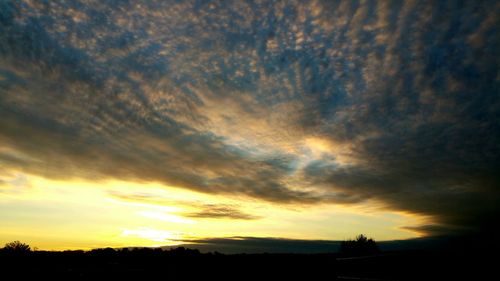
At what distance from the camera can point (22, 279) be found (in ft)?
57.2

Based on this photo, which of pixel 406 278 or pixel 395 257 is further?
pixel 395 257

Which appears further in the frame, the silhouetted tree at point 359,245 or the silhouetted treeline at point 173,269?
the silhouetted tree at point 359,245

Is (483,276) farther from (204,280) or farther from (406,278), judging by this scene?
(204,280)

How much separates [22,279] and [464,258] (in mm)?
21268

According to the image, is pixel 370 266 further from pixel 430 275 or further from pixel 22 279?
pixel 22 279

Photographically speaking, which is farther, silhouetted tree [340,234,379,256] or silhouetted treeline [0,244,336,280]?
silhouetted tree [340,234,379,256]

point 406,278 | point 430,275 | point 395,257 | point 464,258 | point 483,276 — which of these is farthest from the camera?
point 395,257

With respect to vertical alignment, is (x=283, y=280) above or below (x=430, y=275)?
below

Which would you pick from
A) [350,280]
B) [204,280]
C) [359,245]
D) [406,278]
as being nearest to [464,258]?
[406,278]

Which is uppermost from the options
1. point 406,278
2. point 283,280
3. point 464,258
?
point 464,258

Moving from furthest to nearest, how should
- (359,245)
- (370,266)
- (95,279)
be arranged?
(359,245)
(95,279)
(370,266)

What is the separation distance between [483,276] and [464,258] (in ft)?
1.86

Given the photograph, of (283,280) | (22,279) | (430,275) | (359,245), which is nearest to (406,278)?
(430,275)

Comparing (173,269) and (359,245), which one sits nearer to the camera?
(173,269)
